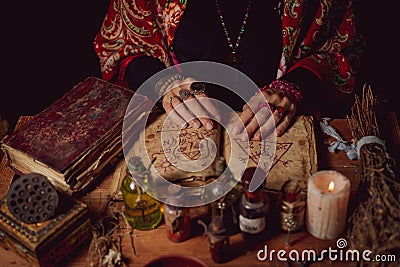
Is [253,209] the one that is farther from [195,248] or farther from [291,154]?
[291,154]

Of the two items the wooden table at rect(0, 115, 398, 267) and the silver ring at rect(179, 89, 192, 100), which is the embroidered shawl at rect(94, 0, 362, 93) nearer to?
the silver ring at rect(179, 89, 192, 100)

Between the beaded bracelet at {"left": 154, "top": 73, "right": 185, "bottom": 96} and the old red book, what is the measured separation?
189 millimetres

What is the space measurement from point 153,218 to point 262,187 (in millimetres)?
252

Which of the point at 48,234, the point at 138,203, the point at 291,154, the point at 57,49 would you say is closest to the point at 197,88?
the point at 291,154

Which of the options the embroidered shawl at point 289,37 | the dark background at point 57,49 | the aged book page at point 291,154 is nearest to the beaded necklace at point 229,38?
the embroidered shawl at point 289,37

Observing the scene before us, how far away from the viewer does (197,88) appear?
155 cm

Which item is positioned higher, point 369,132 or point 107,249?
point 369,132

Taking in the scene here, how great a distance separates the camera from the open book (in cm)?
125

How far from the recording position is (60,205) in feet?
3.65

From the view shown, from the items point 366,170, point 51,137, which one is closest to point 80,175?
point 51,137

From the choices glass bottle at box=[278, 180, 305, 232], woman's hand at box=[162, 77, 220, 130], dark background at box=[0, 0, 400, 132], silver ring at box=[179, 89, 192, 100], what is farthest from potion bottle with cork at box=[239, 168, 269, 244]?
dark background at box=[0, 0, 400, 132]

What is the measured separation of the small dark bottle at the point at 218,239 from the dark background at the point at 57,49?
1225 mm

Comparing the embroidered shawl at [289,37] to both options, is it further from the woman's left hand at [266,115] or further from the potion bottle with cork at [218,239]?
the potion bottle with cork at [218,239]

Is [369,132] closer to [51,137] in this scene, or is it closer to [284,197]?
[284,197]
